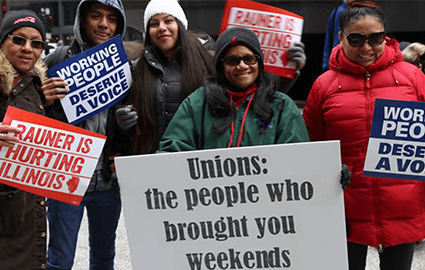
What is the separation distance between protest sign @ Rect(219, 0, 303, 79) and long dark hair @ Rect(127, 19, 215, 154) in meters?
0.28

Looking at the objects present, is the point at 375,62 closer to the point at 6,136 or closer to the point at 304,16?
the point at 6,136

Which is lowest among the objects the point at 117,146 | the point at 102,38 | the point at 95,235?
the point at 95,235

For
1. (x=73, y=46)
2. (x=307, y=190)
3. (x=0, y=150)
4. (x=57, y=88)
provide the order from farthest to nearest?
(x=73, y=46) < (x=57, y=88) < (x=0, y=150) < (x=307, y=190)

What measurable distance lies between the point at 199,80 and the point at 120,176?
87 cm

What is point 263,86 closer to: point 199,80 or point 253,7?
point 199,80

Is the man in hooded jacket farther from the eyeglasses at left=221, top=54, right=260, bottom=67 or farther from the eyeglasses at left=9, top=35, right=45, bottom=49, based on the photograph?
the eyeglasses at left=221, top=54, right=260, bottom=67

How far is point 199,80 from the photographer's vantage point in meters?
3.24

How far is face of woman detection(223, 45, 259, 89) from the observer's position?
2.70 meters

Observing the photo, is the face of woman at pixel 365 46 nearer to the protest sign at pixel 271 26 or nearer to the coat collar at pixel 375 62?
the coat collar at pixel 375 62

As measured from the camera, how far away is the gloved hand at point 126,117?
10.1ft

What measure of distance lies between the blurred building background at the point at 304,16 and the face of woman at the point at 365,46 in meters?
8.14

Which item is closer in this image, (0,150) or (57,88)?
(0,150)

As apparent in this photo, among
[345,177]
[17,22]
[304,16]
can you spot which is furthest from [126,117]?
[304,16]

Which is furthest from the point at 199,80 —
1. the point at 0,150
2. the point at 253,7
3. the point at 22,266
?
the point at 22,266
